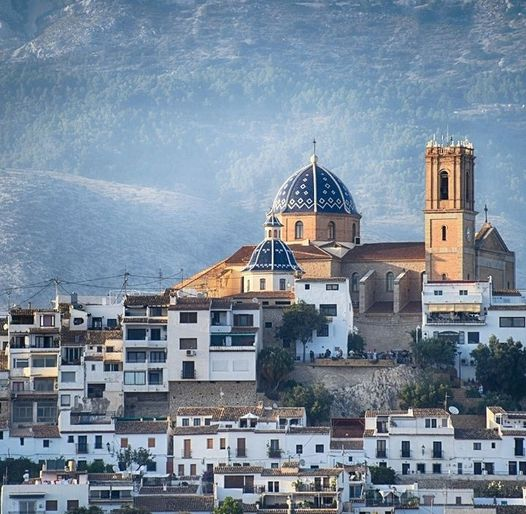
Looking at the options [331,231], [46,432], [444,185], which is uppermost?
[444,185]

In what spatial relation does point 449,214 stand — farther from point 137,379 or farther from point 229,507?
point 229,507

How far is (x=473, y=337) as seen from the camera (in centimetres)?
10706

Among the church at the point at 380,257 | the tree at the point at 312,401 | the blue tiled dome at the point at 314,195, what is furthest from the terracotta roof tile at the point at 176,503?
the blue tiled dome at the point at 314,195

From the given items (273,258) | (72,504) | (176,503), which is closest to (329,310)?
(273,258)

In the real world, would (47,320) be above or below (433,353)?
above

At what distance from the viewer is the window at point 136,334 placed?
104 meters

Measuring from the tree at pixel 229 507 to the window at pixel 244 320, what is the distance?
18.4 meters

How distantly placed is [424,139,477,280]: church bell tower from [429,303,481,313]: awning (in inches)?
Result: 279

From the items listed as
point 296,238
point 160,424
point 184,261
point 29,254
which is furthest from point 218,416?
point 184,261

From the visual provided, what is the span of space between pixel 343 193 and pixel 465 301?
17226 millimetres

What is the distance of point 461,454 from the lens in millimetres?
96938

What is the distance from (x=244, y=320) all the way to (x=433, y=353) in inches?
270

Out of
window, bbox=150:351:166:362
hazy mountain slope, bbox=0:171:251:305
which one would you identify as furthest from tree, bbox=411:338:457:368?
hazy mountain slope, bbox=0:171:251:305

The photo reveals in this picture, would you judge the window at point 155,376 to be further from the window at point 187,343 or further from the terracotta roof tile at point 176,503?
the terracotta roof tile at point 176,503
